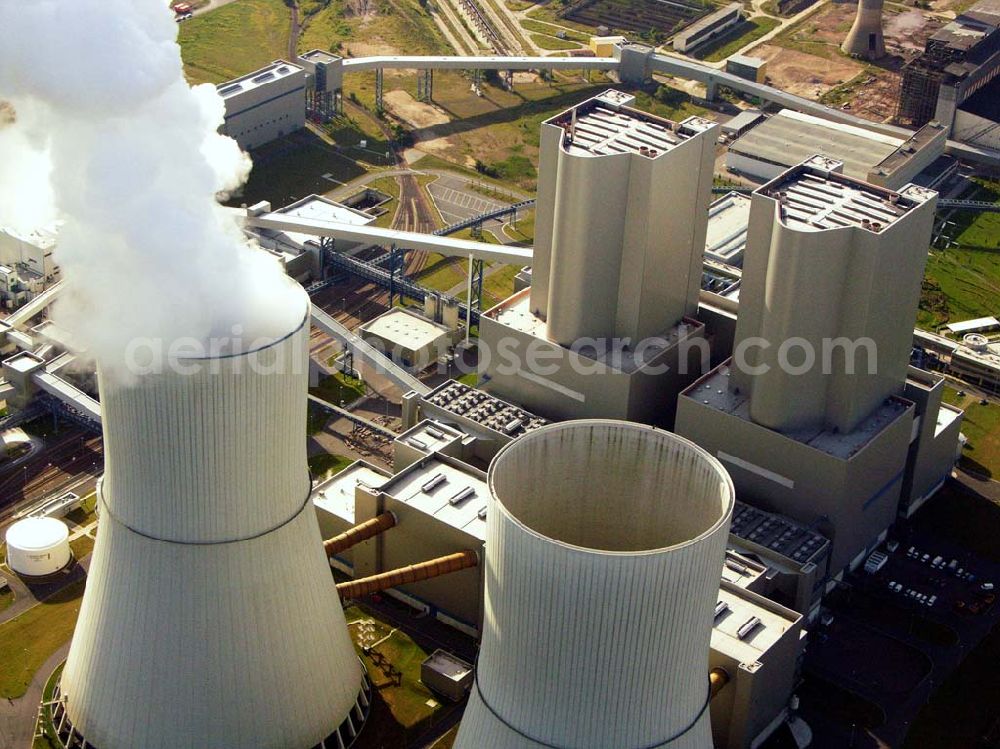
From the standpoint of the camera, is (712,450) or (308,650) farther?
(712,450)

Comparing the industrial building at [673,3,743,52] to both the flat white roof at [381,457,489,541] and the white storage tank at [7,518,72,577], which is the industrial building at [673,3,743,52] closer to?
the flat white roof at [381,457,489,541]

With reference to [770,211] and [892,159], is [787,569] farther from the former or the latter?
[892,159]

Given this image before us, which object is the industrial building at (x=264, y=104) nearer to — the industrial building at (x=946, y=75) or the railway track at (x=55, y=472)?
the railway track at (x=55, y=472)

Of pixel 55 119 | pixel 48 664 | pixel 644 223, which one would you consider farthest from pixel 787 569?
pixel 55 119

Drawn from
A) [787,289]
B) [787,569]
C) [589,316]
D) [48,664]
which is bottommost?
[48,664]

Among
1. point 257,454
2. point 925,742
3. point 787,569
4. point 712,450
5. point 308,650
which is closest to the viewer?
point 257,454

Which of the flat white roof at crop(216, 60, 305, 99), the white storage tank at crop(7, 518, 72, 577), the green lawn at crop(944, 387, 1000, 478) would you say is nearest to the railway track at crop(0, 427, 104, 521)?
the white storage tank at crop(7, 518, 72, 577)

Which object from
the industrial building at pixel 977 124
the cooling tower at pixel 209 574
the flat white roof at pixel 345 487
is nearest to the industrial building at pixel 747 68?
the industrial building at pixel 977 124

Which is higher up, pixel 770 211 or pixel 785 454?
pixel 770 211
